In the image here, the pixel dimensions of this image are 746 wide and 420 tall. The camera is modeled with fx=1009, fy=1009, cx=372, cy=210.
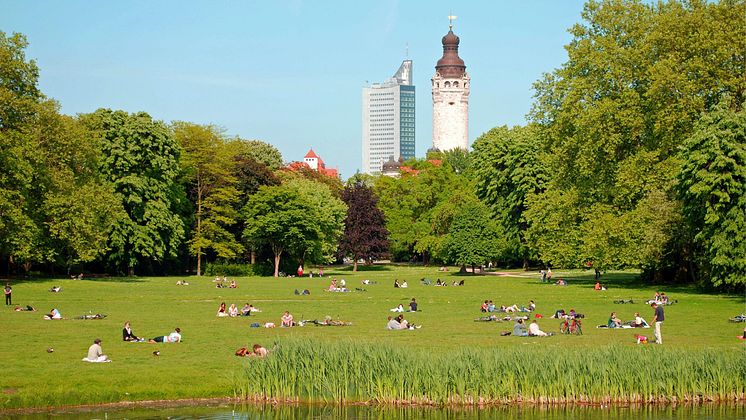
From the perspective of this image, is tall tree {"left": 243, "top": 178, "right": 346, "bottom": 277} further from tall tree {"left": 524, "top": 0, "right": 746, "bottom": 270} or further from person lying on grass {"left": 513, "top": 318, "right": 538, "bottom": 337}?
person lying on grass {"left": 513, "top": 318, "right": 538, "bottom": 337}

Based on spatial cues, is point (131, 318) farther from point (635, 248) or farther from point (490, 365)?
point (635, 248)

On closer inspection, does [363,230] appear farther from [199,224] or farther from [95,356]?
[95,356]

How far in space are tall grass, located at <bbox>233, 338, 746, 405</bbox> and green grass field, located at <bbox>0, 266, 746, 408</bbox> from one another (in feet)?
2.07

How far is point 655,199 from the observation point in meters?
56.0

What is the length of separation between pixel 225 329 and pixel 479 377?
14.2 m

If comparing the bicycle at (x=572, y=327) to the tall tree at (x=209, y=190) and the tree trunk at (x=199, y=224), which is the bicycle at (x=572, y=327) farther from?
the tree trunk at (x=199, y=224)

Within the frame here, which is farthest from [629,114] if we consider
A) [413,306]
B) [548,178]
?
[548,178]

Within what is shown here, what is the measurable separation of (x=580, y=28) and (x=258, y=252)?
3976 centimetres

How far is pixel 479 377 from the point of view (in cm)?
2464

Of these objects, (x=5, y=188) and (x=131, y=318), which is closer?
(x=131, y=318)

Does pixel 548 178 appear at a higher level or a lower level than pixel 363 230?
higher

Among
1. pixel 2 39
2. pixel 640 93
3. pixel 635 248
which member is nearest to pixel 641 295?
pixel 635 248

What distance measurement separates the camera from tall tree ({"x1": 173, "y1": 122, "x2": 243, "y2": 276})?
85812mm

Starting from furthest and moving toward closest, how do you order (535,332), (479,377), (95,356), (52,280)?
1. (52,280)
2. (535,332)
3. (95,356)
4. (479,377)
